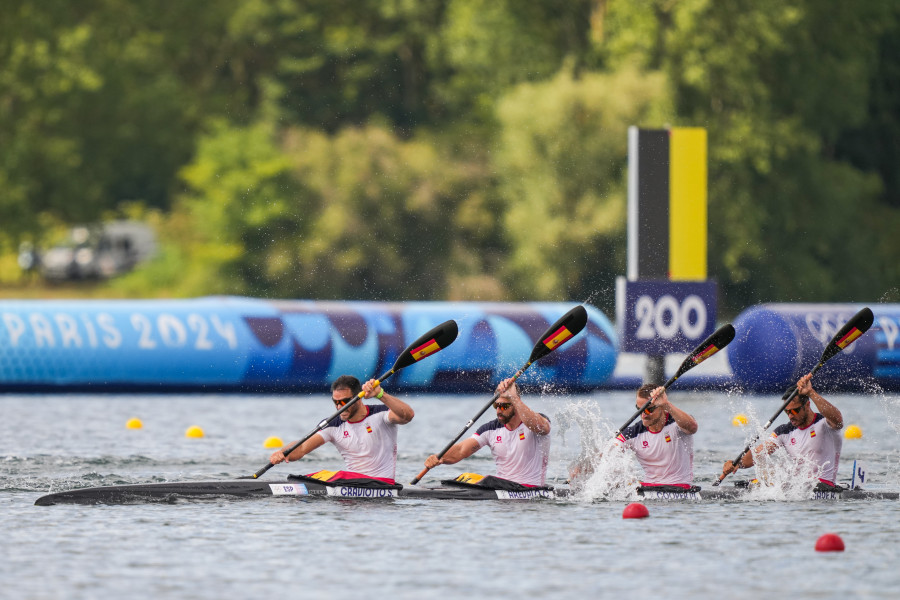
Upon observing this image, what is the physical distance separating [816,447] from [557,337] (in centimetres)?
302

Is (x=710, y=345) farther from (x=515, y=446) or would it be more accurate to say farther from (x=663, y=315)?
(x=663, y=315)

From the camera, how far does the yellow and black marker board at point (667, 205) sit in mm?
27766

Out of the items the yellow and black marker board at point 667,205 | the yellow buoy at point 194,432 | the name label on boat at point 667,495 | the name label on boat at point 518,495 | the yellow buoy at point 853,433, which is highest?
the yellow and black marker board at point 667,205

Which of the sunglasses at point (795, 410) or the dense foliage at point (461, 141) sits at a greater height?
the dense foliage at point (461, 141)

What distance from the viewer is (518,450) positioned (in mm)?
16641

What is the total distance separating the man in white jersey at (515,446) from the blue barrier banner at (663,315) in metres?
10.8

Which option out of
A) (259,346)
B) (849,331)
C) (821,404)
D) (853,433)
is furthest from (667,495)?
(259,346)

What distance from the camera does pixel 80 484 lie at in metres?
18.0

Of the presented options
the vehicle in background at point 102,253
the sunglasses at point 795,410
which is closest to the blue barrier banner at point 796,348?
the sunglasses at point 795,410

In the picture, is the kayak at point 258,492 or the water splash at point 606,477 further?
the water splash at point 606,477

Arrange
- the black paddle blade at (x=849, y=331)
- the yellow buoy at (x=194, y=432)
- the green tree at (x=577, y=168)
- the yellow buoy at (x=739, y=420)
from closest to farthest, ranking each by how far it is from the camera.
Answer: the black paddle blade at (x=849, y=331) < the yellow buoy at (x=194, y=432) < the yellow buoy at (x=739, y=420) < the green tree at (x=577, y=168)

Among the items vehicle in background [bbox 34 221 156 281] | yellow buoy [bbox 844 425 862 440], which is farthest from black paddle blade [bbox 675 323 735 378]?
vehicle in background [bbox 34 221 156 281]

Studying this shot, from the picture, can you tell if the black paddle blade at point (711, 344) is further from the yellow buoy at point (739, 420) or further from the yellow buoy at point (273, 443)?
the yellow buoy at point (739, 420)

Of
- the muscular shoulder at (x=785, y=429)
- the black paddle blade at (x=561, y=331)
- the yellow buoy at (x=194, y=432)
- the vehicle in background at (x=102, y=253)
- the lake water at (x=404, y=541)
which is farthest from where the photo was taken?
the vehicle in background at (x=102, y=253)
